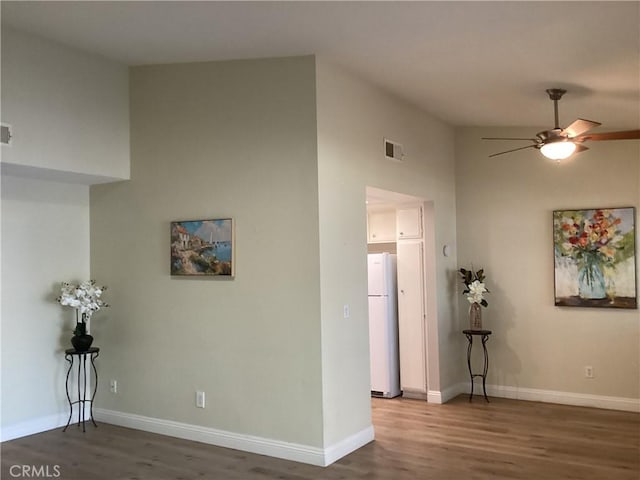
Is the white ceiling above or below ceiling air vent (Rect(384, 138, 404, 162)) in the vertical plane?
above

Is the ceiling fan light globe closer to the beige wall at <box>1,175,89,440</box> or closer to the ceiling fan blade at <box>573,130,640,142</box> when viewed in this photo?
the ceiling fan blade at <box>573,130,640,142</box>

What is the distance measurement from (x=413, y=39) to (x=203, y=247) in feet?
7.79

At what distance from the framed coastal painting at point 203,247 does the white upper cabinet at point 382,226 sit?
2.98m

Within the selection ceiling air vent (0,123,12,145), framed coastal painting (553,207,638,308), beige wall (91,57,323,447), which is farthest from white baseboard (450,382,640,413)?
ceiling air vent (0,123,12,145)

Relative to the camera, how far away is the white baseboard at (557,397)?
19.1ft

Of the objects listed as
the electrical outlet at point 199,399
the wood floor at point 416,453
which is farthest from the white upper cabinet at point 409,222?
the electrical outlet at point 199,399

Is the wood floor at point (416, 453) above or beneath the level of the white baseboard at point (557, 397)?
beneath

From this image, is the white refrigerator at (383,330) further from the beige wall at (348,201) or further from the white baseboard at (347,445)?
the white baseboard at (347,445)

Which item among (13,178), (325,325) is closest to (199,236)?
(325,325)

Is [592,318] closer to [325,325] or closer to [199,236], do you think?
[325,325]

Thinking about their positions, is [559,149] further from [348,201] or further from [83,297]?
[83,297]

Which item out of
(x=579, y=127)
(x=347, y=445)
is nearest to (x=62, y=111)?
(x=347, y=445)

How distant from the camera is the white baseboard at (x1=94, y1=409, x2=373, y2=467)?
14.3ft

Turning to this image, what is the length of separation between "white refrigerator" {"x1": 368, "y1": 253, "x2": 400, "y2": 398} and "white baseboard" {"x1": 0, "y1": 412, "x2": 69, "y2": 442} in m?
3.18
